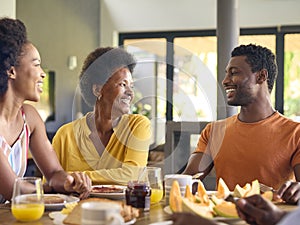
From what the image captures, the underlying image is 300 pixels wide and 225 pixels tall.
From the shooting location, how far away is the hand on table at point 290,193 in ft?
6.10

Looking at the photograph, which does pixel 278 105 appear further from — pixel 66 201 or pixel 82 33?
pixel 66 201

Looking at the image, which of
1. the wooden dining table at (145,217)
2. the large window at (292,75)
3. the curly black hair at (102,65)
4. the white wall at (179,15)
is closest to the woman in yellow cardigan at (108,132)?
the curly black hair at (102,65)

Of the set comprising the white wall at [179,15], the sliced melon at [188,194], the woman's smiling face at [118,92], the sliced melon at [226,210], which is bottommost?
the sliced melon at [226,210]

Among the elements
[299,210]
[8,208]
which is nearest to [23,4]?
[8,208]

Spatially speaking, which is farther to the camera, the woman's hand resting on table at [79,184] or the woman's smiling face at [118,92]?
the woman's smiling face at [118,92]

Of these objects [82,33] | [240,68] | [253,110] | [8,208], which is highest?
[82,33]

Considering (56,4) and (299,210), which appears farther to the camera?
(56,4)

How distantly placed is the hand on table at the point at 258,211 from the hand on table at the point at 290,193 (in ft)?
1.44

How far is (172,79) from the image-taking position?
791 centimetres

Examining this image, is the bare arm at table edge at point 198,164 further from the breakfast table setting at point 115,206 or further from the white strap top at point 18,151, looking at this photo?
the white strap top at point 18,151

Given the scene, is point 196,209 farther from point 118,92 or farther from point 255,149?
point 118,92

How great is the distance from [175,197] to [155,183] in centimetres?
24

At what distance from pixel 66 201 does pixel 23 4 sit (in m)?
5.47

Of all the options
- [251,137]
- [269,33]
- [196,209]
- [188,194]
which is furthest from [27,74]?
[269,33]
